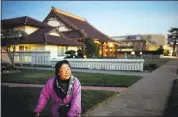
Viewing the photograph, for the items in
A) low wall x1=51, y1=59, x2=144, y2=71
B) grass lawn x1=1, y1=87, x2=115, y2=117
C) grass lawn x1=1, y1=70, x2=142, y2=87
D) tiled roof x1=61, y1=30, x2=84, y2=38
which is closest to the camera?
grass lawn x1=1, y1=87, x2=115, y2=117

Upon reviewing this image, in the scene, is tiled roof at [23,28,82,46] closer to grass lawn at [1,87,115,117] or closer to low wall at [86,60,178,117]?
grass lawn at [1,87,115,117]

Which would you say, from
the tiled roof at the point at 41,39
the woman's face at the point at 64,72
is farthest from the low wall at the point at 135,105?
the tiled roof at the point at 41,39

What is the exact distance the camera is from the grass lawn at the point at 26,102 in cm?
398

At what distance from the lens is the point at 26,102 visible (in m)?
4.70

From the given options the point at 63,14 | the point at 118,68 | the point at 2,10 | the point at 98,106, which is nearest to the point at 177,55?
the point at 98,106

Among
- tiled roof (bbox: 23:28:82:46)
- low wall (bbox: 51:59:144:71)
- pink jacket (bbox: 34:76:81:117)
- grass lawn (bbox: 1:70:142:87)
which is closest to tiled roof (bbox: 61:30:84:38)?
tiled roof (bbox: 23:28:82:46)

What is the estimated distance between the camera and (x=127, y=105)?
14.3 ft

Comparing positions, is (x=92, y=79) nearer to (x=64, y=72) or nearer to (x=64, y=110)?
(x=64, y=110)

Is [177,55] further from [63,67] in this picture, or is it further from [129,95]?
[63,67]

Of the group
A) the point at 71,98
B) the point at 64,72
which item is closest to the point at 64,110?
the point at 71,98

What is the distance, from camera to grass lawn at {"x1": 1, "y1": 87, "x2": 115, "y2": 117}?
3979 millimetres

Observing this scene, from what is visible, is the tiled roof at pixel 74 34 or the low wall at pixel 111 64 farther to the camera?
the tiled roof at pixel 74 34

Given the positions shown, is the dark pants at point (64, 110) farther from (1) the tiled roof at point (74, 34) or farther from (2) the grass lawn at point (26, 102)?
(1) the tiled roof at point (74, 34)

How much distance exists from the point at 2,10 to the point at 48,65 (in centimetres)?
1002
